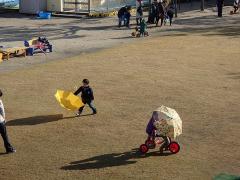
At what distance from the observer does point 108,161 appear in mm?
13180

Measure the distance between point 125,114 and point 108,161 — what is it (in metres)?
3.91

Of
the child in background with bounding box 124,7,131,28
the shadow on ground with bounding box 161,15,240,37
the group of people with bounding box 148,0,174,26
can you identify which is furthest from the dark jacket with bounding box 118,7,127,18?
the shadow on ground with bounding box 161,15,240,37

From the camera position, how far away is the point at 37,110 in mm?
17406

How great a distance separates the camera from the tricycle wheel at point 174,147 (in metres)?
13.5

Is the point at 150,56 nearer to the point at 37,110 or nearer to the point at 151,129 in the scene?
the point at 37,110

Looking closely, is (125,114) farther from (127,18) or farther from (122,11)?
(127,18)

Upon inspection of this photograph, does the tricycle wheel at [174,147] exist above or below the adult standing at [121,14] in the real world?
below

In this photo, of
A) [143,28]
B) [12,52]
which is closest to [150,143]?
[12,52]

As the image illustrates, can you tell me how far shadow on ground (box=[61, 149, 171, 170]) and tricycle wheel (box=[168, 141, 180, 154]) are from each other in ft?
0.59

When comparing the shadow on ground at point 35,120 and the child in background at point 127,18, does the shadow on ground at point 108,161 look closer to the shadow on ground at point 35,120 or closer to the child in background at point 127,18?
the shadow on ground at point 35,120

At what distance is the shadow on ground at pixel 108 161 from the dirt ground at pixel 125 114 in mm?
24

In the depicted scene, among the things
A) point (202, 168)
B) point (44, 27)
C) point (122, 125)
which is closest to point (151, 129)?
point (202, 168)

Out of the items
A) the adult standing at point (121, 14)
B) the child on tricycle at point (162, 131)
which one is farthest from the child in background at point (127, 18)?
the child on tricycle at point (162, 131)

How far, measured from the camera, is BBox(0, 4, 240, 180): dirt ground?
12883 mm
